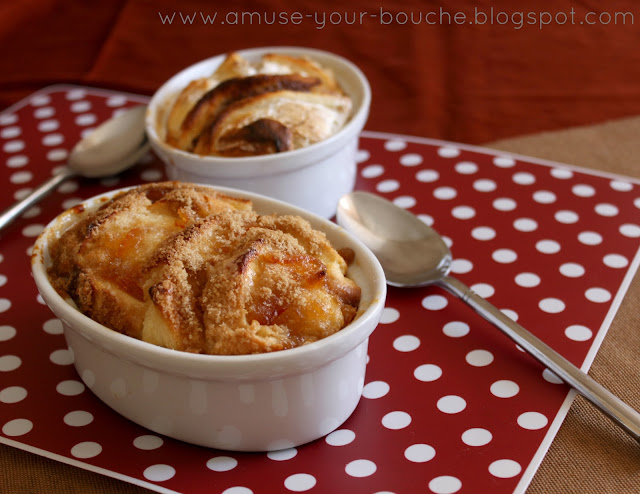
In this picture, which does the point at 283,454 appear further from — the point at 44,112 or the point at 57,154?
the point at 44,112

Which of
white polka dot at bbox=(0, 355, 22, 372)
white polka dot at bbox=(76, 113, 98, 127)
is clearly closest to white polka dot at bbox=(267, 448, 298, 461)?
white polka dot at bbox=(0, 355, 22, 372)

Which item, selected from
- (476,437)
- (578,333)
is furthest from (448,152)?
(476,437)

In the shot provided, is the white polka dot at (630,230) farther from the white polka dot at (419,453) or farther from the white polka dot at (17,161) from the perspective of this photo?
the white polka dot at (17,161)

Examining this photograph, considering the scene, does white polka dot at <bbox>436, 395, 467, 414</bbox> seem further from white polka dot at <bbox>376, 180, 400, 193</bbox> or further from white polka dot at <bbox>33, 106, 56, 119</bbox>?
white polka dot at <bbox>33, 106, 56, 119</bbox>

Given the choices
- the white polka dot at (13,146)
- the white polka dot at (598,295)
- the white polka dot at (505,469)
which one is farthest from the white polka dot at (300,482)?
the white polka dot at (13,146)

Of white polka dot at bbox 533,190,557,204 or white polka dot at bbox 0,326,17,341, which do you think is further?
white polka dot at bbox 533,190,557,204

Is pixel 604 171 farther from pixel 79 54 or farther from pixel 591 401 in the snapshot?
pixel 79 54
